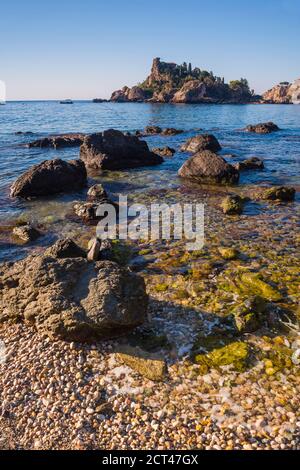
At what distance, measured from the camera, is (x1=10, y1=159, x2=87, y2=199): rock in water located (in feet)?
74.7

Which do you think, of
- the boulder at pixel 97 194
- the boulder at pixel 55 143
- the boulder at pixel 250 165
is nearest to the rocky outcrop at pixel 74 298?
the boulder at pixel 97 194

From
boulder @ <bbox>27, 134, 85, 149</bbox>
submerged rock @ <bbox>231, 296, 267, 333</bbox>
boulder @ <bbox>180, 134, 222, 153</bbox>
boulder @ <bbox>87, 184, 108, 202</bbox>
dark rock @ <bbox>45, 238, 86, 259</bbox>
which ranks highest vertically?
boulder @ <bbox>180, 134, 222, 153</bbox>

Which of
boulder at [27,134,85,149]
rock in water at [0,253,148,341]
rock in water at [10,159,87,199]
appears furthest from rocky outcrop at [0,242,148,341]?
boulder at [27,134,85,149]

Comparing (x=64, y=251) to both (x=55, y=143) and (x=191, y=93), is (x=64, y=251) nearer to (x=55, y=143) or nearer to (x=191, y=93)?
(x=55, y=143)

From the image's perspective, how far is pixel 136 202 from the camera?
70.0 feet

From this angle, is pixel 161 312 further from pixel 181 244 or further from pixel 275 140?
pixel 275 140

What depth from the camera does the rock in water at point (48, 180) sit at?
74.7ft

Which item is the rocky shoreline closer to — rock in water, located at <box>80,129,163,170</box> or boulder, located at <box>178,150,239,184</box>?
boulder, located at <box>178,150,239,184</box>

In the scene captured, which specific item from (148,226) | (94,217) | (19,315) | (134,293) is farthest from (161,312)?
(94,217)

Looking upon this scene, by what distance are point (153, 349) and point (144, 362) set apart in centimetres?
50

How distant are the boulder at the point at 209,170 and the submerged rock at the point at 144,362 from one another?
18188 mm

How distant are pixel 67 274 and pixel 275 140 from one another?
141 feet

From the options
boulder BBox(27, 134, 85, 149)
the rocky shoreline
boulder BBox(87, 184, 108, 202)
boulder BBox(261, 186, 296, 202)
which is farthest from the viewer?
boulder BBox(27, 134, 85, 149)

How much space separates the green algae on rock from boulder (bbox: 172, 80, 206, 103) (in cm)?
16838
